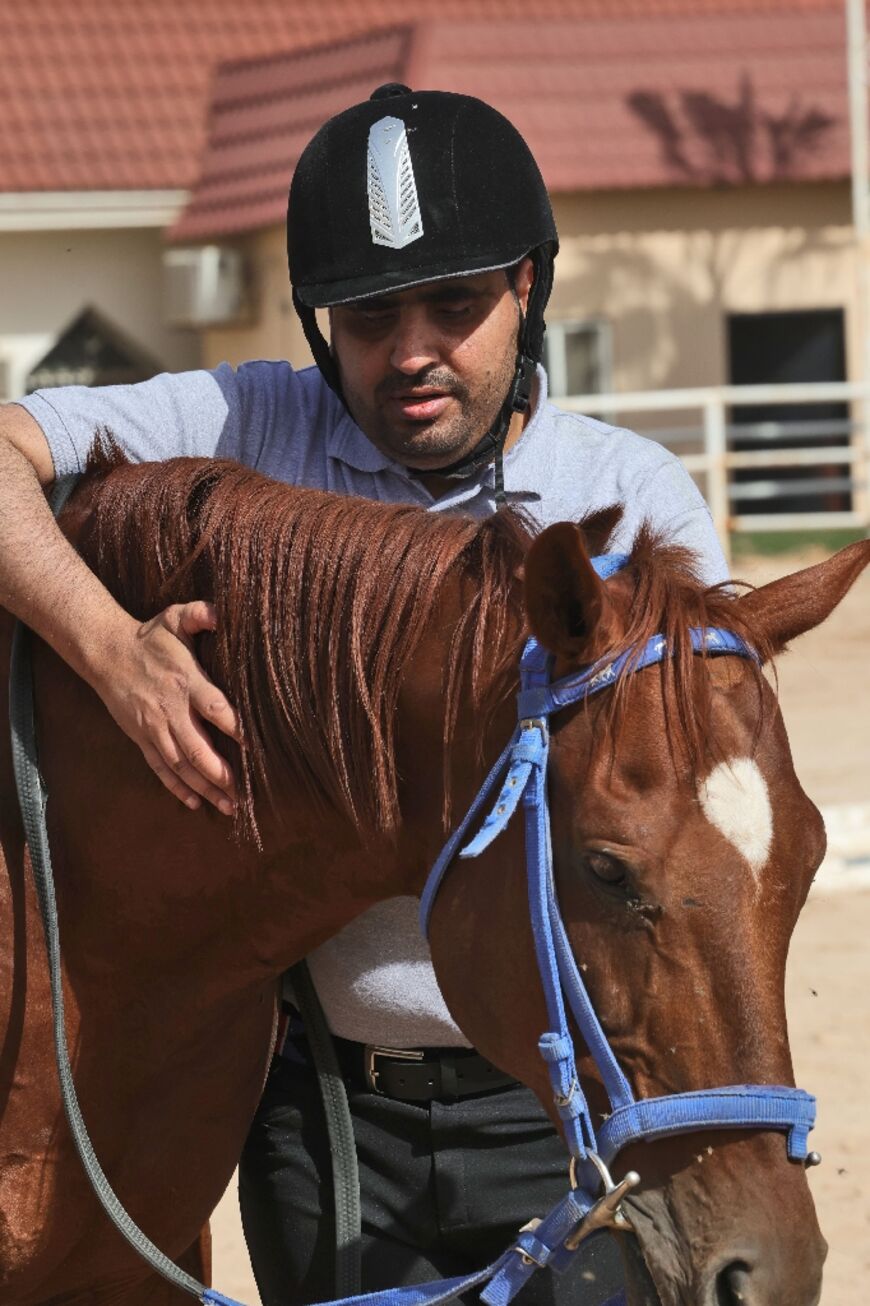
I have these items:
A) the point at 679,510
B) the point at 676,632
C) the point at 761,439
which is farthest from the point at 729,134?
the point at 676,632

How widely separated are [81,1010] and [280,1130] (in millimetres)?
514

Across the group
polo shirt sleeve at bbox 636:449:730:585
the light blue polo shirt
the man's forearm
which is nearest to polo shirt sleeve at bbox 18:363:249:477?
the light blue polo shirt

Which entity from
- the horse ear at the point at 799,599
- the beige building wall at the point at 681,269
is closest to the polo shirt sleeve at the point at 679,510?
the horse ear at the point at 799,599

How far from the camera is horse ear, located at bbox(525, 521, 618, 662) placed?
6.91ft

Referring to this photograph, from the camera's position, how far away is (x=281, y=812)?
8.21 feet

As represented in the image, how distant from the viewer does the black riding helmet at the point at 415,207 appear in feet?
9.11

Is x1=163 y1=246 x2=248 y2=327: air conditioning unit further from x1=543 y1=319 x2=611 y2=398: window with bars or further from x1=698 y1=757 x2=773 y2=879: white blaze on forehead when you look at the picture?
x1=698 y1=757 x2=773 y2=879: white blaze on forehead

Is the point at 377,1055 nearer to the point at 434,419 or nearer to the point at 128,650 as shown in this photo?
the point at 128,650

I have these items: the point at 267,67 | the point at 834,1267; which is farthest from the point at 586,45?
the point at 834,1267

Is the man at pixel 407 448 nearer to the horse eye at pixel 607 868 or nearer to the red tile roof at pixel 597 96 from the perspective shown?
the horse eye at pixel 607 868

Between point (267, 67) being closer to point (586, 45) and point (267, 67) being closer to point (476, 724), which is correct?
point (586, 45)

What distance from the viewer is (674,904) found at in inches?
80.7

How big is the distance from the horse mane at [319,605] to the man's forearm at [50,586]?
80 millimetres

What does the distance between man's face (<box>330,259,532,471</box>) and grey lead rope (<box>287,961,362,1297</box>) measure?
2.77 ft
